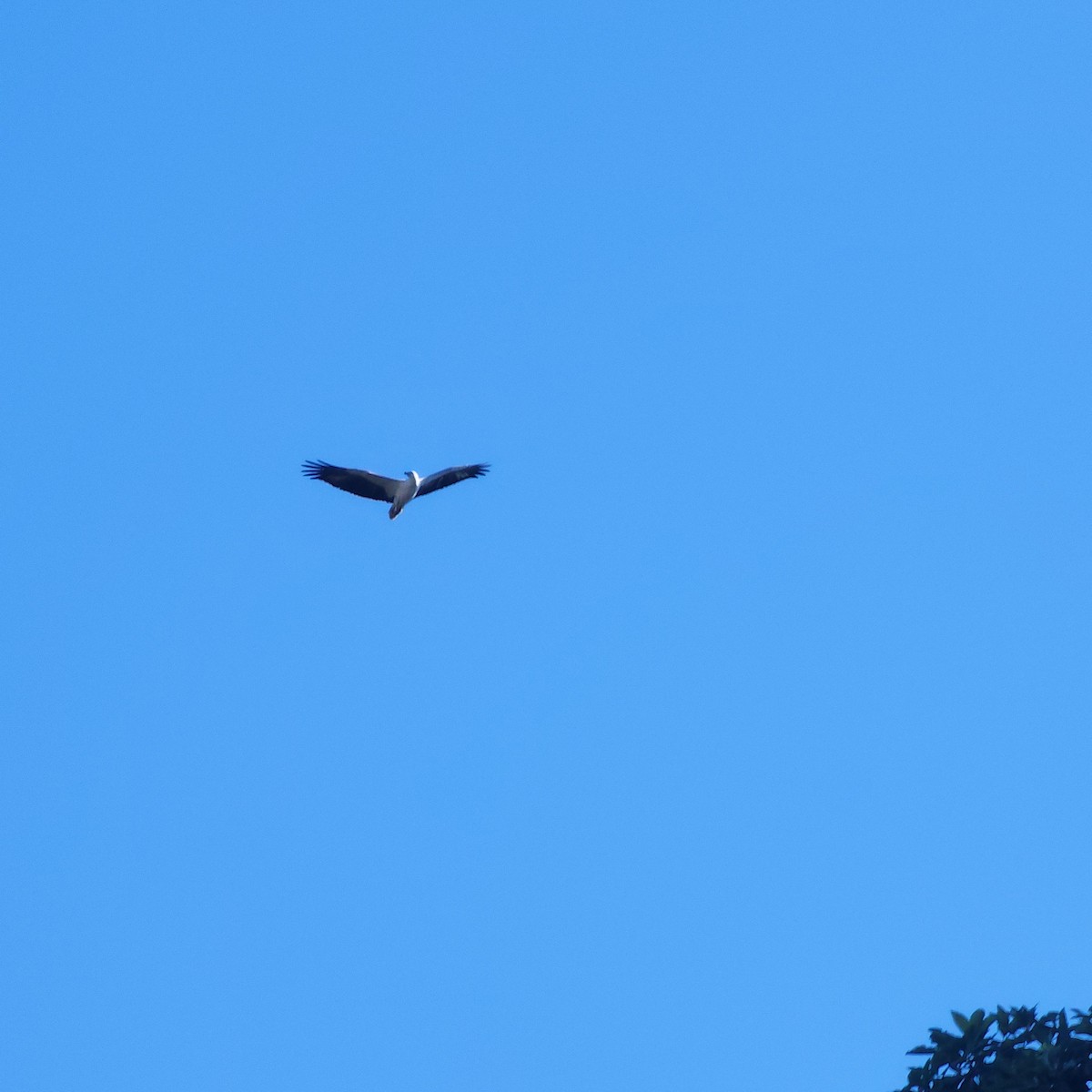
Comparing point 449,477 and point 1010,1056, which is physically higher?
point 449,477

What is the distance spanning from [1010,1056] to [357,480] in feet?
57.6

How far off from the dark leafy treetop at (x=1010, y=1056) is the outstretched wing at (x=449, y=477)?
16.0 meters

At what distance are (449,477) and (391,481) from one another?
1.04 meters

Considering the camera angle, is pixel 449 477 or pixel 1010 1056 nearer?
pixel 1010 1056

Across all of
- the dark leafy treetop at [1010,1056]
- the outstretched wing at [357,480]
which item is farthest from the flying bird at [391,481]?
the dark leafy treetop at [1010,1056]

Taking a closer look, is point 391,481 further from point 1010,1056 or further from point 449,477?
point 1010,1056

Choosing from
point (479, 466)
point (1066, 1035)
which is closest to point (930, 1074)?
point (1066, 1035)

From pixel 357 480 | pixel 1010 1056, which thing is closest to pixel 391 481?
pixel 357 480

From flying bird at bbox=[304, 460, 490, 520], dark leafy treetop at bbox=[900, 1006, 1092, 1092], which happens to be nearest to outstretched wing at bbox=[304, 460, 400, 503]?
flying bird at bbox=[304, 460, 490, 520]

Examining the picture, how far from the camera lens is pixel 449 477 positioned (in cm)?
3119

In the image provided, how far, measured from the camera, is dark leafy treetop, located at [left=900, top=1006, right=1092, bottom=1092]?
1572 cm

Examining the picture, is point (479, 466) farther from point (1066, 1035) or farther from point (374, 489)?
point (1066, 1035)

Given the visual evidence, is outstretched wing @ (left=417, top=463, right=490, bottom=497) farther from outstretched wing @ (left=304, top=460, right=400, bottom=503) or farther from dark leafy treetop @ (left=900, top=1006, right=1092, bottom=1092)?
dark leafy treetop @ (left=900, top=1006, right=1092, bottom=1092)

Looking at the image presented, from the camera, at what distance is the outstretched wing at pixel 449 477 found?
31.0 metres
